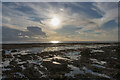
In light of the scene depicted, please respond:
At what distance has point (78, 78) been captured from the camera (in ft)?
32.1

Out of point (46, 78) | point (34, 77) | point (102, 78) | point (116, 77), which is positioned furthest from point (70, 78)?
point (116, 77)

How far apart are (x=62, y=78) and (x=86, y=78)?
2937mm

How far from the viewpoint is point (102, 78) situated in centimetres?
973

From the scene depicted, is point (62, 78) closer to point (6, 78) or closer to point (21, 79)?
point (21, 79)

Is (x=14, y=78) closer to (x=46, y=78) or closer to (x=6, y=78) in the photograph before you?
(x=6, y=78)

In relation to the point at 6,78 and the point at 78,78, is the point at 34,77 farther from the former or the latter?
the point at 78,78

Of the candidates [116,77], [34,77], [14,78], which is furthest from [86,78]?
[14,78]

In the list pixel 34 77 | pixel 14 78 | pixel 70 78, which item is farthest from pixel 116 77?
pixel 14 78

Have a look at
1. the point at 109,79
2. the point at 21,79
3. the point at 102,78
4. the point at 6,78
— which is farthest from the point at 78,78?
the point at 6,78

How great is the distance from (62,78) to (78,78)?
1976 mm

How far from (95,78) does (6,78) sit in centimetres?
1096

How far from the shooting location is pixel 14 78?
9812 millimetres

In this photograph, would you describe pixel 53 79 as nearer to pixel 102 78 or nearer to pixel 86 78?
pixel 86 78

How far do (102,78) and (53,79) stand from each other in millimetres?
5975
